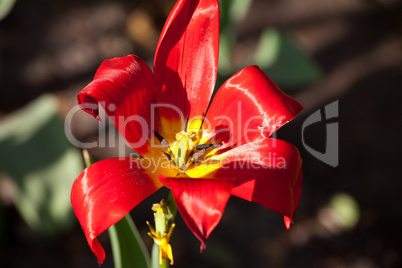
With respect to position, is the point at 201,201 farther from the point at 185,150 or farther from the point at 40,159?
the point at 40,159

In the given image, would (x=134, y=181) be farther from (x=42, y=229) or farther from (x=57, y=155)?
(x=42, y=229)

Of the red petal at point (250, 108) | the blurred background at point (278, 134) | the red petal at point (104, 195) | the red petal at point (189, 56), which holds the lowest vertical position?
the blurred background at point (278, 134)

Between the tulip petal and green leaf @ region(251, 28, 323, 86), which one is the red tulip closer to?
the tulip petal

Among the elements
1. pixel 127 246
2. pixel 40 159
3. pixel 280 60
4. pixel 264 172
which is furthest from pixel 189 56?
pixel 280 60

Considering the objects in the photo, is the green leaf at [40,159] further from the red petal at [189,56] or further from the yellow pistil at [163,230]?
the yellow pistil at [163,230]

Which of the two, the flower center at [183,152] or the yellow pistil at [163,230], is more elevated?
the flower center at [183,152]

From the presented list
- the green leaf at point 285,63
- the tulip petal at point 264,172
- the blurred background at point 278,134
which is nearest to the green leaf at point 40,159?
the blurred background at point 278,134

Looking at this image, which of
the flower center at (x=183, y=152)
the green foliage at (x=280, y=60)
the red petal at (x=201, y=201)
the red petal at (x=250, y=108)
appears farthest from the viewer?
the green foliage at (x=280, y=60)
